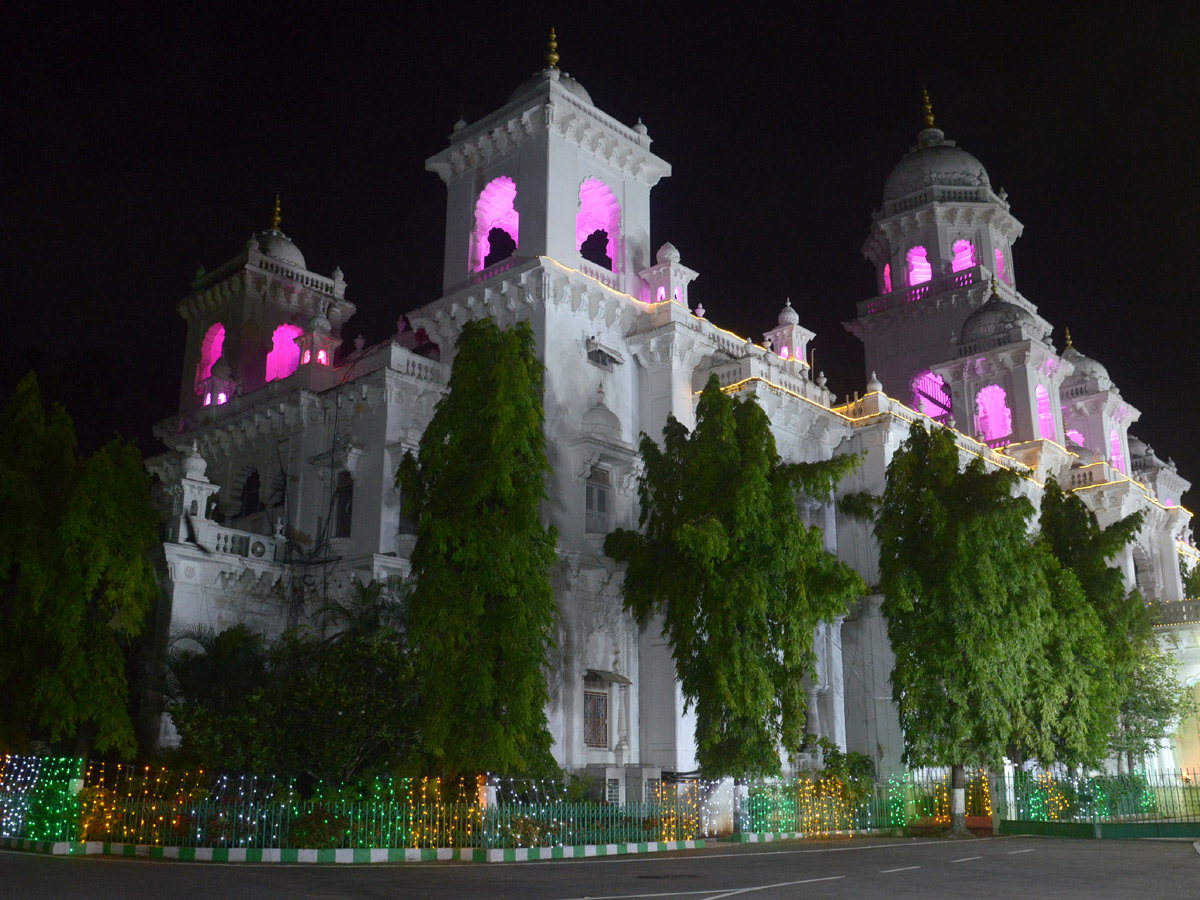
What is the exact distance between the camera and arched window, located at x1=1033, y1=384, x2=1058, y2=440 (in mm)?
45031

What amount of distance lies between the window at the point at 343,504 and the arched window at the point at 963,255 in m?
29.9

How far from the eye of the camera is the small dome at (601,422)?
99.9ft

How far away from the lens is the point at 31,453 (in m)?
24.6

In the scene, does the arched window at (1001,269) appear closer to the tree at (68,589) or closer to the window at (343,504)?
the window at (343,504)

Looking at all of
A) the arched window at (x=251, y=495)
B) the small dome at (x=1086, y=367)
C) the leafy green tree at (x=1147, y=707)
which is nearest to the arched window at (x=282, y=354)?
the arched window at (x=251, y=495)

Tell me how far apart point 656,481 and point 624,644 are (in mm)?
5929

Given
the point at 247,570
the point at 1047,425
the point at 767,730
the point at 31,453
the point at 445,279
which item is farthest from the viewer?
the point at 1047,425

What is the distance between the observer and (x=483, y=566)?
21344 millimetres

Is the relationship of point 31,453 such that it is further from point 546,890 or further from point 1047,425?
A: point 1047,425

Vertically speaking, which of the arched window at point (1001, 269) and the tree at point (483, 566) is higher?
the arched window at point (1001, 269)

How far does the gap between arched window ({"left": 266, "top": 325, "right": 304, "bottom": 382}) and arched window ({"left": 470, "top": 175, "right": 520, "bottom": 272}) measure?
10.3 metres

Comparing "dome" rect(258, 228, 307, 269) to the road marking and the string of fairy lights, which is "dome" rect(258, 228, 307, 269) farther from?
the road marking

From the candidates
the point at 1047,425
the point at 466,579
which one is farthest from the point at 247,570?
the point at 1047,425

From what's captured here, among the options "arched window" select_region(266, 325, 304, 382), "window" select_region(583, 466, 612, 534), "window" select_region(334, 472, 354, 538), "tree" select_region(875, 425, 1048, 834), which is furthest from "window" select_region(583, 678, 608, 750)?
"arched window" select_region(266, 325, 304, 382)
